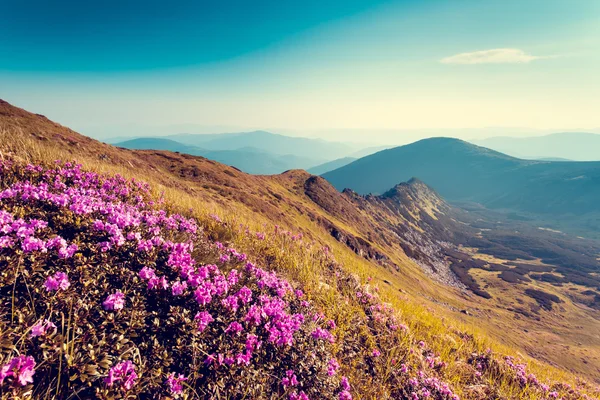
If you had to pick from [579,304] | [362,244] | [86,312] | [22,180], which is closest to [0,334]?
[86,312]

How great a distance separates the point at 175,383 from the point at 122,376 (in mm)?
718

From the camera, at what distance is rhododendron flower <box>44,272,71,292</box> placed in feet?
12.3

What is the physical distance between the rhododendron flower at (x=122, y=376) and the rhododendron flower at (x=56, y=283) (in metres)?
1.50

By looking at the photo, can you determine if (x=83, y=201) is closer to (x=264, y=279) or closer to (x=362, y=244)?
(x=264, y=279)

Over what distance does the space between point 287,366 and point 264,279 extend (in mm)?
2137

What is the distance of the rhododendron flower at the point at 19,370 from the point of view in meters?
2.58

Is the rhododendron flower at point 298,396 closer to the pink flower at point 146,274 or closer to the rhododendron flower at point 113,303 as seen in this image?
the rhododendron flower at point 113,303

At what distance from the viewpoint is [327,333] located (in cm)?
579

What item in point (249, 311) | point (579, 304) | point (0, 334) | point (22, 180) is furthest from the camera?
point (579, 304)

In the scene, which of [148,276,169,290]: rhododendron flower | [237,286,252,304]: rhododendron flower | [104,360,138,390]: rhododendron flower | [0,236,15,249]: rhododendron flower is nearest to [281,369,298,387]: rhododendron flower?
[237,286,252,304]: rhododendron flower

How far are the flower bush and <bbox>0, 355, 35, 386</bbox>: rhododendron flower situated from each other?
1 cm

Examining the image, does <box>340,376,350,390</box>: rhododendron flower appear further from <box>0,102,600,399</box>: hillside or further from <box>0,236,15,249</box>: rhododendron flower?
<box>0,236,15,249</box>: rhododendron flower

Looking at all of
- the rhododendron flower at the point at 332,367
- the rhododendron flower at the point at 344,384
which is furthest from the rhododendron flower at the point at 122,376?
the rhododendron flower at the point at 344,384

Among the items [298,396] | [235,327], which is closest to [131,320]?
[235,327]
